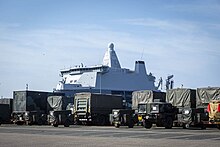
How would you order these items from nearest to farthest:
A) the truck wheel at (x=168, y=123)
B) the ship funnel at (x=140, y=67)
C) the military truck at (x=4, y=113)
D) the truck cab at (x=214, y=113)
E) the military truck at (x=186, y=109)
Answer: the truck cab at (x=214, y=113)
the military truck at (x=186, y=109)
the truck wheel at (x=168, y=123)
the military truck at (x=4, y=113)
the ship funnel at (x=140, y=67)

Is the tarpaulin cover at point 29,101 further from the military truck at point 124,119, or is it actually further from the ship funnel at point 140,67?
the ship funnel at point 140,67

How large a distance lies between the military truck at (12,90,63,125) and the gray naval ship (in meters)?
26.9

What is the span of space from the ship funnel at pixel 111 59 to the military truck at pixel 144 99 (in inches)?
1551

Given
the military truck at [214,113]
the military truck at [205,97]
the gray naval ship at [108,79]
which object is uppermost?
the gray naval ship at [108,79]

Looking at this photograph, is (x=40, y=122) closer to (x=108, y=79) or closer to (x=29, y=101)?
(x=29, y=101)

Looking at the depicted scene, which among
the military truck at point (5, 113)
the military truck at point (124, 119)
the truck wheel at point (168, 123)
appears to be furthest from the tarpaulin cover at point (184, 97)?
the military truck at point (5, 113)

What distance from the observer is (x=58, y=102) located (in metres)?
43.0

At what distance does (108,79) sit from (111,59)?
802 centimetres

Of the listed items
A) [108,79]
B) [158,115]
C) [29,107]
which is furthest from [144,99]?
[108,79]

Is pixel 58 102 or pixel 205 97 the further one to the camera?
pixel 58 102

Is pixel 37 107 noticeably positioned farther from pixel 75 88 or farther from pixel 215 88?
pixel 75 88

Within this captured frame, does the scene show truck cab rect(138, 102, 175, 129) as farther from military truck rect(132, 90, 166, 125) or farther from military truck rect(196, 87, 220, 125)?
military truck rect(196, 87, 220, 125)

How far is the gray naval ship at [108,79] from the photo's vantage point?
7206 centimetres

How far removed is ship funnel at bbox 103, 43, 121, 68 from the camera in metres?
78.9
